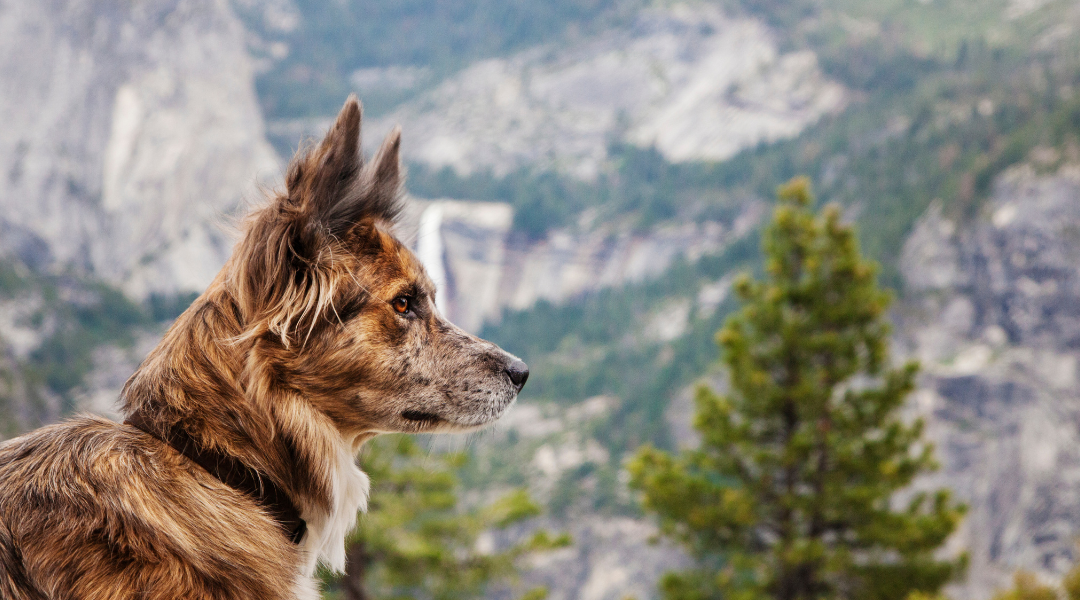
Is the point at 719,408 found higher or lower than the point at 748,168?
lower

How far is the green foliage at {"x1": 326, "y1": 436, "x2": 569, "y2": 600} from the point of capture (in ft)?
48.2

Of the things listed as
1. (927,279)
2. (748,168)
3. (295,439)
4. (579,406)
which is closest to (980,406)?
(927,279)

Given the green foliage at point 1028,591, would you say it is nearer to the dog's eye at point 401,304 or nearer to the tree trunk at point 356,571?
the dog's eye at point 401,304

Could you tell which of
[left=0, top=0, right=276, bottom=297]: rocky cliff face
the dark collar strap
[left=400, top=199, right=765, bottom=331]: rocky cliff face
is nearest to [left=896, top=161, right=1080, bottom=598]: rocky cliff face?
[left=400, top=199, right=765, bottom=331]: rocky cliff face

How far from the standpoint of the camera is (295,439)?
3203 mm

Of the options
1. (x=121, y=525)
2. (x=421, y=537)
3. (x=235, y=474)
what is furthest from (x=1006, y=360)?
(x=121, y=525)

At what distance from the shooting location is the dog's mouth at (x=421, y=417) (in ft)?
12.0

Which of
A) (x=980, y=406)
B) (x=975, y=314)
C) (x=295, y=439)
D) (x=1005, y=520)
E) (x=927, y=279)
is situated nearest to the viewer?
(x=295, y=439)

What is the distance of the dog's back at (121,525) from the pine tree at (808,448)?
41.8ft

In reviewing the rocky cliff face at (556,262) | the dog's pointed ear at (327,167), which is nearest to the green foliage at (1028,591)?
the dog's pointed ear at (327,167)

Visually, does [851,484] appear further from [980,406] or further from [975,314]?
[975,314]

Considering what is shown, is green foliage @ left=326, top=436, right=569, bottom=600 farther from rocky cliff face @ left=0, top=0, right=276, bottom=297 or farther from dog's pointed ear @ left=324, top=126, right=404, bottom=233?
rocky cliff face @ left=0, top=0, right=276, bottom=297

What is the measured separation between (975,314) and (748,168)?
278 ft

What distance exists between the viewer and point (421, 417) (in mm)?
3732
